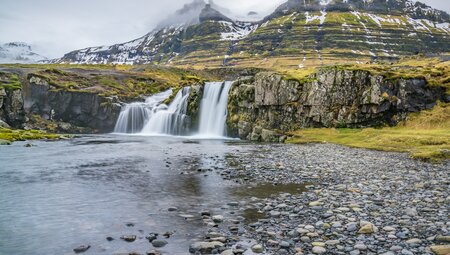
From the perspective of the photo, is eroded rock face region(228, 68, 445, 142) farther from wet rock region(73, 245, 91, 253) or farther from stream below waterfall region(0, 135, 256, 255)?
wet rock region(73, 245, 91, 253)

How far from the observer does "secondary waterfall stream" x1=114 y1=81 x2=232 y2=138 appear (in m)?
75.2

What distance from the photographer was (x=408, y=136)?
40969 mm

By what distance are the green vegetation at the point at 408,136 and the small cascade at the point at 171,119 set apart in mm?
30307

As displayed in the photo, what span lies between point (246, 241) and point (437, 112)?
169 feet

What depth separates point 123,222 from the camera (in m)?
13.9

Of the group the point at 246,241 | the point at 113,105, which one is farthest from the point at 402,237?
the point at 113,105

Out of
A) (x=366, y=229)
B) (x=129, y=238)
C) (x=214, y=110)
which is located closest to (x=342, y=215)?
(x=366, y=229)

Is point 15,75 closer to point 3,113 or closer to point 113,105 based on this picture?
point 3,113

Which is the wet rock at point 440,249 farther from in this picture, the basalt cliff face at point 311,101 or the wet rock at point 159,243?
the basalt cliff face at point 311,101

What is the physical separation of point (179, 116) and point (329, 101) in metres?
35.6

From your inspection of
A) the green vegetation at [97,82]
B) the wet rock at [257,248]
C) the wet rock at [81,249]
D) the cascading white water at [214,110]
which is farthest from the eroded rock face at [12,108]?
the wet rock at [257,248]

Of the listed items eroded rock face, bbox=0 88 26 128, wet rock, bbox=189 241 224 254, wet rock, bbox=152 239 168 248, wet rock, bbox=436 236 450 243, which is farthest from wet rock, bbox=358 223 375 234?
eroded rock face, bbox=0 88 26 128

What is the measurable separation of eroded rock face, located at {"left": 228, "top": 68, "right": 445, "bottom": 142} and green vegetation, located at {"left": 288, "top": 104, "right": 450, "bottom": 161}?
2.56 m

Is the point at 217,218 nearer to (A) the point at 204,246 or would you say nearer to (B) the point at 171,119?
(A) the point at 204,246
